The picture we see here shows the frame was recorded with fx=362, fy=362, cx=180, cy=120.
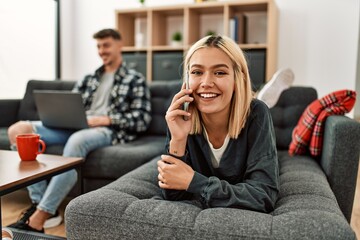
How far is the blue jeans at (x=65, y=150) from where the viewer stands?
1724mm

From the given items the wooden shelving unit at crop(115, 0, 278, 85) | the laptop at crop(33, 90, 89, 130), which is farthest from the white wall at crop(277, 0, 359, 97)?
the laptop at crop(33, 90, 89, 130)

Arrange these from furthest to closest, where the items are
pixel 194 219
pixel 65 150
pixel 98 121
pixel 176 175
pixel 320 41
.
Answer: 1. pixel 320 41
2. pixel 98 121
3. pixel 65 150
4. pixel 176 175
5. pixel 194 219

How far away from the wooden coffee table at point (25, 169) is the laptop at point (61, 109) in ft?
1.72

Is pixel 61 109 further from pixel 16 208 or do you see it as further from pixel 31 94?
pixel 31 94

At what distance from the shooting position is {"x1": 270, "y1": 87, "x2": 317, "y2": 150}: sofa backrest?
6.98 ft

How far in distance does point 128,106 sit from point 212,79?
1.31 m

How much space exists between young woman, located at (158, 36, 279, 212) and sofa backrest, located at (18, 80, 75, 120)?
71.1 inches

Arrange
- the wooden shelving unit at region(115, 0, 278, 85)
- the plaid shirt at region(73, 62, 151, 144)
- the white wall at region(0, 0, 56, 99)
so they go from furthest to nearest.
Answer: the white wall at region(0, 0, 56, 99) → the wooden shelving unit at region(115, 0, 278, 85) → the plaid shirt at region(73, 62, 151, 144)

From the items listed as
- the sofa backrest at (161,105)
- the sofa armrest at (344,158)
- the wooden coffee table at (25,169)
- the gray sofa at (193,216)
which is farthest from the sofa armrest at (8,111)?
the sofa armrest at (344,158)

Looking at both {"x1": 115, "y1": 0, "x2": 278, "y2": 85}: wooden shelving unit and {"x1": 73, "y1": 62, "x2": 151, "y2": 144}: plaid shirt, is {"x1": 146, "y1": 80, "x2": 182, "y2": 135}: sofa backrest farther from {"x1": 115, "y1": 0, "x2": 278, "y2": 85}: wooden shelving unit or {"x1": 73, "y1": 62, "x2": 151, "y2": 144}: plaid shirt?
{"x1": 115, "y1": 0, "x2": 278, "y2": 85}: wooden shelving unit

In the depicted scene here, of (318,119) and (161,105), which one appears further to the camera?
(161,105)

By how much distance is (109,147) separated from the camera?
205 cm

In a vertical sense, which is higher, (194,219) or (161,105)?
(161,105)

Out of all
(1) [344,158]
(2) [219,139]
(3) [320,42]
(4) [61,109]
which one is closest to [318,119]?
(1) [344,158]
